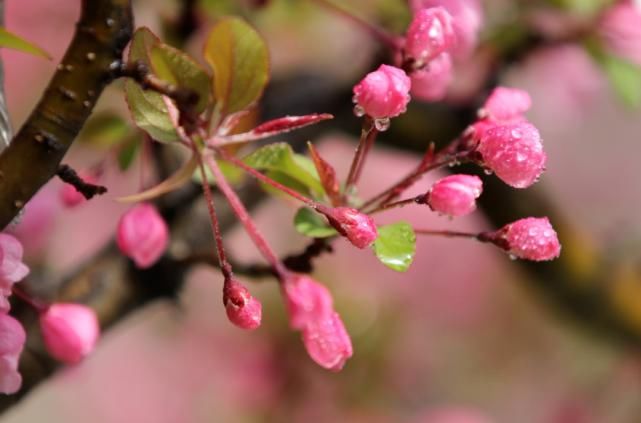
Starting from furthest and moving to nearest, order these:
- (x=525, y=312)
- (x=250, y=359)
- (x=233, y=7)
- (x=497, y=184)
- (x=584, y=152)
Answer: (x=584, y=152), (x=525, y=312), (x=250, y=359), (x=497, y=184), (x=233, y=7)

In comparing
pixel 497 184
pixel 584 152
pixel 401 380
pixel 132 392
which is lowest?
pixel 132 392

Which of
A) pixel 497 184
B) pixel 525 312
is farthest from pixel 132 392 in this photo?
pixel 497 184

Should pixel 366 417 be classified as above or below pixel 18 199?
below

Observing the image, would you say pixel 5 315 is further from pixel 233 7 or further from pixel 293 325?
pixel 233 7

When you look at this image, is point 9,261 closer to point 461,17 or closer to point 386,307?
point 461,17

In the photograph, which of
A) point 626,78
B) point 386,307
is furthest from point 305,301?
point 386,307

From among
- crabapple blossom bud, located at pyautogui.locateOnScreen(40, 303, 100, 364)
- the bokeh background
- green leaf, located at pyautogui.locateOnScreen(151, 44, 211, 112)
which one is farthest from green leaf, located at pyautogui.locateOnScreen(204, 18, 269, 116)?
the bokeh background

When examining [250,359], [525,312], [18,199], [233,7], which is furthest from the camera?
[525,312]

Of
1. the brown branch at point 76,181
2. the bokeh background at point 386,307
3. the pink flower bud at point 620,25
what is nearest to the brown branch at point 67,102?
the brown branch at point 76,181
